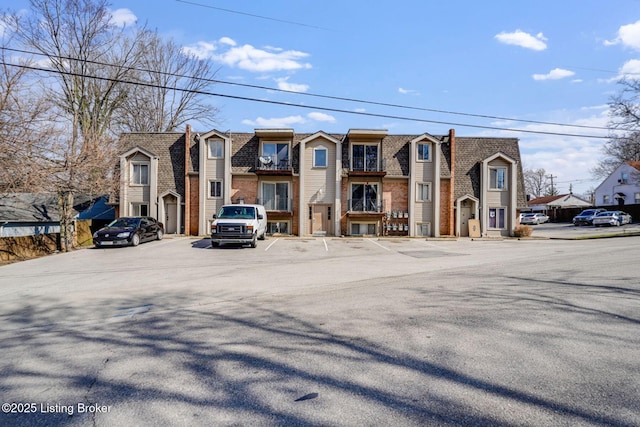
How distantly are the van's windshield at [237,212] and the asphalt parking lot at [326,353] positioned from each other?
1039 centimetres

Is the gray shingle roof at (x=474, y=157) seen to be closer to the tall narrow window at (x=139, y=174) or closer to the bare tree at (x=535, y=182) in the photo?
the tall narrow window at (x=139, y=174)

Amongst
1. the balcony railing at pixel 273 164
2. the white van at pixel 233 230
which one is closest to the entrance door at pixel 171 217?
the balcony railing at pixel 273 164

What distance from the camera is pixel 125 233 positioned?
64.8 ft

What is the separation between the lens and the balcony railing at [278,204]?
29062mm

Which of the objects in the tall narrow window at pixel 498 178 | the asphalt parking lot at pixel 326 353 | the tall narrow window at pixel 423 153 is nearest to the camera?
the asphalt parking lot at pixel 326 353

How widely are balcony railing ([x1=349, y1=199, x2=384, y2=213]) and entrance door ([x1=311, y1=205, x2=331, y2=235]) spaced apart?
1.89 m

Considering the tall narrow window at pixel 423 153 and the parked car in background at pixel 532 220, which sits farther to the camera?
the parked car in background at pixel 532 220

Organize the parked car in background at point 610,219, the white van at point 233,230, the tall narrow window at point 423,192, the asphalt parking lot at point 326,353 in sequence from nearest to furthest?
the asphalt parking lot at point 326,353, the white van at point 233,230, the tall narrow window at point 423,192, the parked car in background at point 610,219

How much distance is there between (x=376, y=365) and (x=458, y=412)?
3.70ft

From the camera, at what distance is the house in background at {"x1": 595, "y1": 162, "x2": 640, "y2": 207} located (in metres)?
51.7

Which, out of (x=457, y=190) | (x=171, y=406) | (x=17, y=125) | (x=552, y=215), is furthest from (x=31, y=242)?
(x=552, y=215)

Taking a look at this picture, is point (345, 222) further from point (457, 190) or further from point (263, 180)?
A: point (457, 190)

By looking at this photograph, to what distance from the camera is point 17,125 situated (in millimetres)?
13336

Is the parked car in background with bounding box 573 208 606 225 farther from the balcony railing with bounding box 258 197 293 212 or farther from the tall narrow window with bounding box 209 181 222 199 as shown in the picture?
the tall narrow window with bounding box 209 181 222 199
